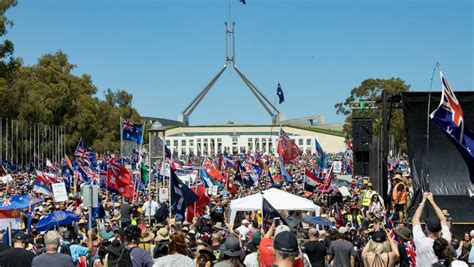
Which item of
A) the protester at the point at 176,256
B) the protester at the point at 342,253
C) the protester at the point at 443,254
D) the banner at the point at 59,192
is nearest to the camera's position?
the protester at the point at 443,254

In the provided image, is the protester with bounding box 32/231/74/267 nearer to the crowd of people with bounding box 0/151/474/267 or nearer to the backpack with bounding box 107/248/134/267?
the crowd of people with bounding box 0/151/474/267

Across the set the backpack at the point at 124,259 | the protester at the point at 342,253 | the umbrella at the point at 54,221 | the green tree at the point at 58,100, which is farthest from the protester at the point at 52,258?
the green tree at the point at 58,100

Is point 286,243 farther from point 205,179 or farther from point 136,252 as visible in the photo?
point 205,179

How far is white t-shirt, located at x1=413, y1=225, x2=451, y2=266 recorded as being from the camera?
7.25 meters

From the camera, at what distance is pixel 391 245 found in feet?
27.7

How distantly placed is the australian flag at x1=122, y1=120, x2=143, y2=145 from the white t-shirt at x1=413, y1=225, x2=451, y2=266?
22076mm

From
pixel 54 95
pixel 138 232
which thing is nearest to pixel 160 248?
pixel 138 232

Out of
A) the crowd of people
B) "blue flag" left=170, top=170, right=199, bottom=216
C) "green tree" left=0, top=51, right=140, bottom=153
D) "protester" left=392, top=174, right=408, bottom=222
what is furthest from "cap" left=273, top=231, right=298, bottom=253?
"green tree" left=0, top=51, right=140, bottom=153

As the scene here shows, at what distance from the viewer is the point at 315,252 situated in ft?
33.0

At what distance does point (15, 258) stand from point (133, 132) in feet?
70.1

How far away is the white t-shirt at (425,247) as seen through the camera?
7.25 meters

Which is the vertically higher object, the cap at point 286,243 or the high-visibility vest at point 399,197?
the cap at point 286,243

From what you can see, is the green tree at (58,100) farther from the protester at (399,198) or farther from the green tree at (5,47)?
the protester at (399,198)

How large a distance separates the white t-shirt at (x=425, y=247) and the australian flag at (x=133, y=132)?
72.4 ft
